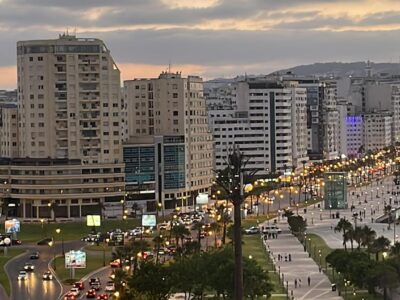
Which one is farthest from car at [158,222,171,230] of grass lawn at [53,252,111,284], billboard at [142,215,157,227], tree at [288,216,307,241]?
grass lawn at [53,252,111,284]

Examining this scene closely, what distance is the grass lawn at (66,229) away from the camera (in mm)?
71188

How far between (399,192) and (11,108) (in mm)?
41233

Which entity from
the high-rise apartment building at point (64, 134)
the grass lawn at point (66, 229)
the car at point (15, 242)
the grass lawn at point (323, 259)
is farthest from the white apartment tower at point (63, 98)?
the grass lawn at point (323, 259)

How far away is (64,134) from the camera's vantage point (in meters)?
81.3

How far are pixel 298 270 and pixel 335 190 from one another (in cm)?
3725

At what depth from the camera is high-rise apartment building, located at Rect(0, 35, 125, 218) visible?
79250 millimetres

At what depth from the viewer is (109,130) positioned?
82812mm

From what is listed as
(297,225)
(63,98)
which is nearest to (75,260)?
(297,225)

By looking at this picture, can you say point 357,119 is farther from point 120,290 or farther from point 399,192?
point 120,290

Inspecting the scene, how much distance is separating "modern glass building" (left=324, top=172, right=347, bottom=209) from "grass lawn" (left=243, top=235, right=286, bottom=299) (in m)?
20.6

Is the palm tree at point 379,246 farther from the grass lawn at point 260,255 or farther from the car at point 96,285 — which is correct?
the car at point 96,285

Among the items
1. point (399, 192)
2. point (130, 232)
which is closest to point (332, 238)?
point (130, 232)

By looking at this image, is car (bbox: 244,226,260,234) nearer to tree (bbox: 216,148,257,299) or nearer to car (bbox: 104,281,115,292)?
car (bbox: 104,281,115,292)

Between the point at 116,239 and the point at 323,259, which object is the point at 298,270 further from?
the point at 116,239
